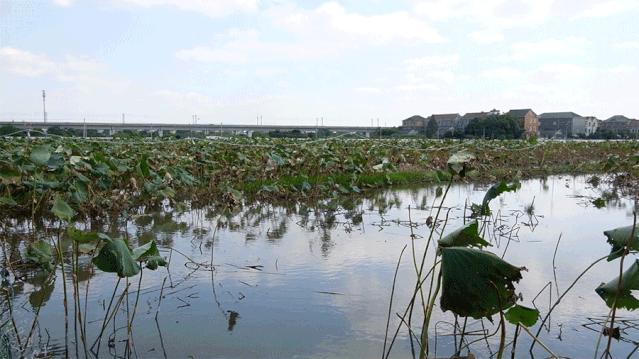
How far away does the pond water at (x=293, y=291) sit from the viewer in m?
2.76

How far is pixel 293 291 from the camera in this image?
3592mm

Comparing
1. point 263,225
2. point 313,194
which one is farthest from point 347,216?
point 313,194

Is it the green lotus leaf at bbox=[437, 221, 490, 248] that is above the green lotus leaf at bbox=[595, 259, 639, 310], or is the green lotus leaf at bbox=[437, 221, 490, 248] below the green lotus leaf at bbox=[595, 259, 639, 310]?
above

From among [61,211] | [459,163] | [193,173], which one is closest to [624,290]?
[459,163]

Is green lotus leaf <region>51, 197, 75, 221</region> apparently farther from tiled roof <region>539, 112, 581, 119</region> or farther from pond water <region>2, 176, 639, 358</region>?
tiled roof <region>539, 112, 581, 119</region>

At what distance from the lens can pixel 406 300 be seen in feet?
11.4

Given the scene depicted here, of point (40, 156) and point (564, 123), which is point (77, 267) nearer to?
point (40, 156)

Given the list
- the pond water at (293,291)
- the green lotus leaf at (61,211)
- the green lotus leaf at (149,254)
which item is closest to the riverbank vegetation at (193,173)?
the pond water at (293,291)

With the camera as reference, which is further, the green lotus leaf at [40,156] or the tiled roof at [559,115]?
the tiled roof at [559,115]

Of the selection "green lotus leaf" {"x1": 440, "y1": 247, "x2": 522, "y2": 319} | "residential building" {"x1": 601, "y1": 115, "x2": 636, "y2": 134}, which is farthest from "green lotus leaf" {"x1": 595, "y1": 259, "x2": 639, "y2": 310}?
"residential building" {"x1": 601, "y1": 115, "x2": 636, "y2": 134}

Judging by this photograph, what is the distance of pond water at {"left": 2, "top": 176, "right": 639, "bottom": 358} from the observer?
9.05ft

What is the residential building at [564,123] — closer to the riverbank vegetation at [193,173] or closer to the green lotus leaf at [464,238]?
the riverbank vegetation at [193,173]

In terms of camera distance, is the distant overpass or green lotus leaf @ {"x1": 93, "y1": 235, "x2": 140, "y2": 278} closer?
green lotus leaf @ {"x1": 93, "y1": 235, "x2": 140, "y2": 278}

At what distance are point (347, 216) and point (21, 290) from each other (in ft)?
12.7
